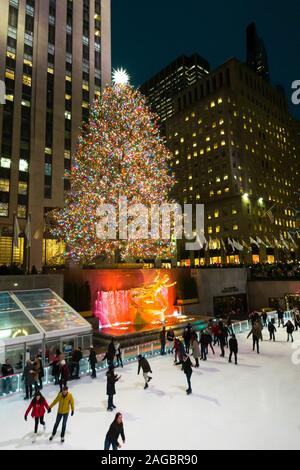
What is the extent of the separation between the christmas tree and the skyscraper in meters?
8.66

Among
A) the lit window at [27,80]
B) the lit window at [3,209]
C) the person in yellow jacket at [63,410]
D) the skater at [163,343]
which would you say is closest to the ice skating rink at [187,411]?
the person in yellow jacket at [63,410]

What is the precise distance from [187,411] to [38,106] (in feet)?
129

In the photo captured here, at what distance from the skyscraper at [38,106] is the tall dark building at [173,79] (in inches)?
4816

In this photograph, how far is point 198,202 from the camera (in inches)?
3346

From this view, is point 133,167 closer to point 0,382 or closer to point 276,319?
point 276,319

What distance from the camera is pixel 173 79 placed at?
170250 mm

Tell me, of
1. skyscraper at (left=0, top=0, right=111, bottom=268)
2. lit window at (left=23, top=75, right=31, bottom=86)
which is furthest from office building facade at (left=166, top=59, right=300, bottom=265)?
lit window at (left=23, top=75, right=31, bottom=86)

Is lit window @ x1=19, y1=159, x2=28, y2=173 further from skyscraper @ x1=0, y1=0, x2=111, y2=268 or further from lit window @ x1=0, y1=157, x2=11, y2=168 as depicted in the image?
lit window @ x1=0, y1=157, x2=11, y2=168

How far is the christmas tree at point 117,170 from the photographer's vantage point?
83.8 feet

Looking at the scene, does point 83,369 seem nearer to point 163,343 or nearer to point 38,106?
point 163,343

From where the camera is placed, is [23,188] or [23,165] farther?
[23,165]

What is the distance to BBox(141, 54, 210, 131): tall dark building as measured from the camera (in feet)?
540

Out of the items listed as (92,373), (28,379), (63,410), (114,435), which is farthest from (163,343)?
(114,435)

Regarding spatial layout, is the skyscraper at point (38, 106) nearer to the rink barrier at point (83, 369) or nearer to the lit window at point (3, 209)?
the lit window at point (3, 209)
